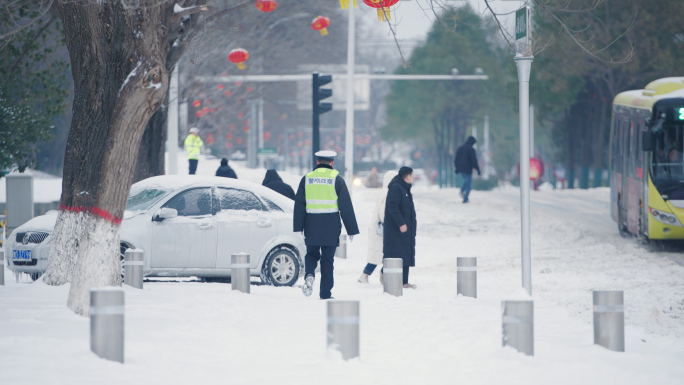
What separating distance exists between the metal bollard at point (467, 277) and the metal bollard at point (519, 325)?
13.4 feet

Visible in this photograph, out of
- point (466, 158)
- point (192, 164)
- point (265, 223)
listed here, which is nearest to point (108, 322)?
point (265, 223)

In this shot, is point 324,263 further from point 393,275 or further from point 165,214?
point 165,214

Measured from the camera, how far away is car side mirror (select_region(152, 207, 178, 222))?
1300 cm

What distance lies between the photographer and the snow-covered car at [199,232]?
1288 centimetres

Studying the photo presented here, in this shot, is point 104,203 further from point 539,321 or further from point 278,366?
point 539,321

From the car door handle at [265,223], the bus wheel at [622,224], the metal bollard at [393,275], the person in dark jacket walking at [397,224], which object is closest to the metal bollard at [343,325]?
the metal bollard at [393,275]

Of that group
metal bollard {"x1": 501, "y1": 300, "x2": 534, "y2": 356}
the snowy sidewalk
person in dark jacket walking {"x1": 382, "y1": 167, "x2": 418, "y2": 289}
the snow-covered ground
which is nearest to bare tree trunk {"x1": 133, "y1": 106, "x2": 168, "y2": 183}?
the snow-covered ground

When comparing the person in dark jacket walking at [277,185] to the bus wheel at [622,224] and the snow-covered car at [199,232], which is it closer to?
the snow-covered car at [199,232]

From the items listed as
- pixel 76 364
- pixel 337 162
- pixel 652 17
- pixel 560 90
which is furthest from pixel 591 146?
pixel 76 364

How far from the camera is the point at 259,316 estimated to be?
32.2ft

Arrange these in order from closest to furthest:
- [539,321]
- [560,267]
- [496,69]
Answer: [539,321] → [560,267] → [496,69]

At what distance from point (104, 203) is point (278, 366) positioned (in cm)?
276

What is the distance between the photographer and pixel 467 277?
39.2 feet

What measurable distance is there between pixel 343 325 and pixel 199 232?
20.2 ft
